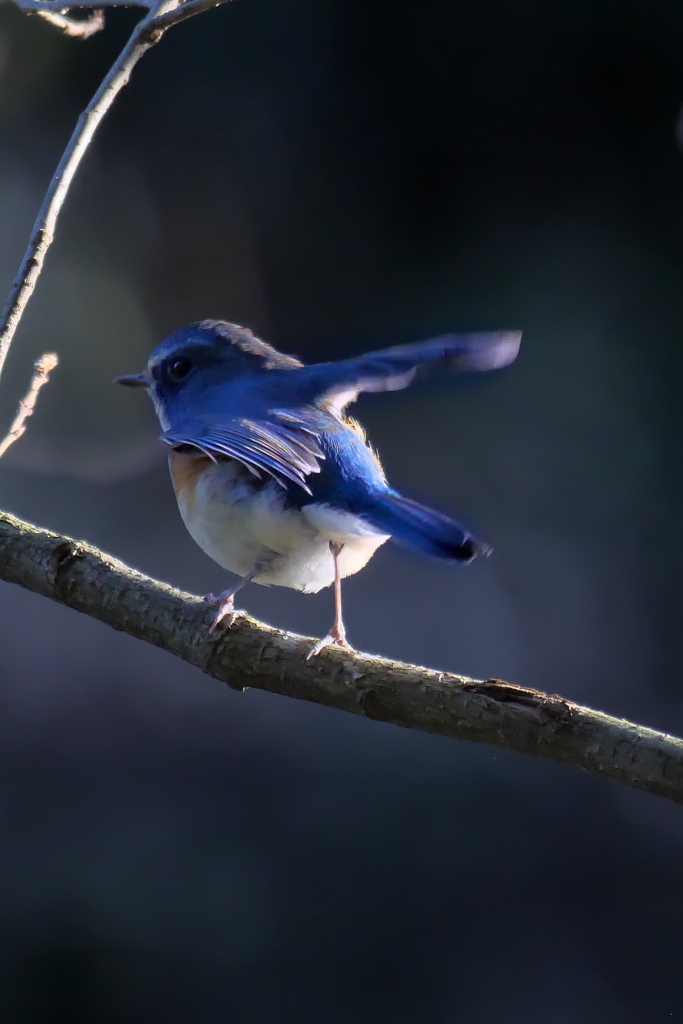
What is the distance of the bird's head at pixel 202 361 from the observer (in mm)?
1455

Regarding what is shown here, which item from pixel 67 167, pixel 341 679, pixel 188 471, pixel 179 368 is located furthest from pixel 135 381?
pixel 341 679

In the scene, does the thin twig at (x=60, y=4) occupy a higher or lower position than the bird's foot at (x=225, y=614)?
higher

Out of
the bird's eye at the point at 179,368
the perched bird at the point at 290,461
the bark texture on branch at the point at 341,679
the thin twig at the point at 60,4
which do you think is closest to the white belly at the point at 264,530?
the perched bird at the point at 290,461

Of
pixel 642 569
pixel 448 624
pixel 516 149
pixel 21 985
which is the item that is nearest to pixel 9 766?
pixel 21 985

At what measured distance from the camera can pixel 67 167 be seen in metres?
1.16

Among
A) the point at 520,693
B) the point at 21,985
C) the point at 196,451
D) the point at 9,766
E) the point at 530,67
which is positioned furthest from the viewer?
the point at 530,67

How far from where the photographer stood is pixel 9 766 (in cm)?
246

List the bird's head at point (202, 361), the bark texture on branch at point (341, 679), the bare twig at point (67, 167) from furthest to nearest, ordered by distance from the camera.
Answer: the bird's head at point (202, 361)
the bare twig at point (67, 167)
the bark texture on branch at point (341, 679)

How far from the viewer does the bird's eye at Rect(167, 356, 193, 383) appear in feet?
4.84

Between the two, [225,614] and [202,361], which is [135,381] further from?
[225,614]

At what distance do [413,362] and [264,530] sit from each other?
0.97 ft

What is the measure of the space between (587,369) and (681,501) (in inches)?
17.9

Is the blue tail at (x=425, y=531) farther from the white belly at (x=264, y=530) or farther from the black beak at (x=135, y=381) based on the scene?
the black beak at (x=135, y=381)

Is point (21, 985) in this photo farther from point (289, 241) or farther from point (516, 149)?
point (516, 149)
